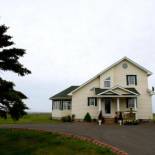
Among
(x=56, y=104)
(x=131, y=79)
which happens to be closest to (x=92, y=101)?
(x=131, y=79)

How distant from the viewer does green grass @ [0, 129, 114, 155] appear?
14430mm

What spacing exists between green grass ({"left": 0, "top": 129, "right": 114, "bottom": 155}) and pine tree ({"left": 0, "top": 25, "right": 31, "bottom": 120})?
179 cm

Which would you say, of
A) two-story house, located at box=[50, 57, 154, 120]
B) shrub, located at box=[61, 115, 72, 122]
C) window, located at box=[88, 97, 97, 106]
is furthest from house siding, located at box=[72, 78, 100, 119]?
shrub, located at box=[61, 115, 72, 122]

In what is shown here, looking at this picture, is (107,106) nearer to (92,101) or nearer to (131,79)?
(92,101)

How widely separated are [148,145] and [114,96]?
2057cm

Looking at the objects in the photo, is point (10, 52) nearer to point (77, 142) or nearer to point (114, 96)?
point (77, 142)

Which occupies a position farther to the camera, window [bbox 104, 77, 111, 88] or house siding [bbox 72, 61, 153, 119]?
window [bbox 104, 77, 111, 88]

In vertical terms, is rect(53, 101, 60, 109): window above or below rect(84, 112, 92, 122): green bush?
above

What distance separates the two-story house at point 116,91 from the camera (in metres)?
38.7

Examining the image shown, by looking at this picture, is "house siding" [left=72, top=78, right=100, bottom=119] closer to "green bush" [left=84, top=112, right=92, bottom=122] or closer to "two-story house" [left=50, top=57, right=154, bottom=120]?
"two-story house" [left=50, top=57, right=154, bottom=120]

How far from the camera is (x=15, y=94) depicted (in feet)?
58.1

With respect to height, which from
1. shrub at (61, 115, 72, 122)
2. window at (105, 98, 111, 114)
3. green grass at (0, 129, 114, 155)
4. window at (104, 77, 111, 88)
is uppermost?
window at (104, 77, 111, 88)

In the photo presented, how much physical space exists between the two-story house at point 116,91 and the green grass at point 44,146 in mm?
19328

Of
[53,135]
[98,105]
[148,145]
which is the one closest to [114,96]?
[98,105]
